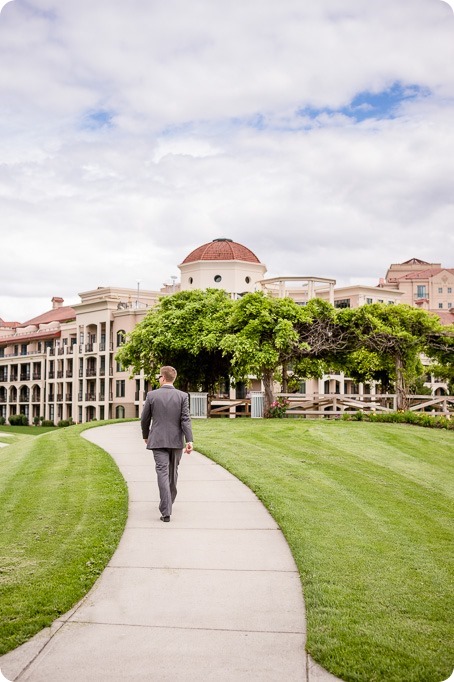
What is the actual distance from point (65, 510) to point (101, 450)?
26.3 ft

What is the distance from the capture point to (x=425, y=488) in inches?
574

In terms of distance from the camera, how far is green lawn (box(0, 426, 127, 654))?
663cm

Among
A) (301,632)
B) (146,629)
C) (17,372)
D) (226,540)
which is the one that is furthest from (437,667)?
(17,372)

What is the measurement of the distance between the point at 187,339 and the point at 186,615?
30.5 m

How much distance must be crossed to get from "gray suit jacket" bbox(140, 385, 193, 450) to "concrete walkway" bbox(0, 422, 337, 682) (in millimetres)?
1059

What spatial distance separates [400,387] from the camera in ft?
115

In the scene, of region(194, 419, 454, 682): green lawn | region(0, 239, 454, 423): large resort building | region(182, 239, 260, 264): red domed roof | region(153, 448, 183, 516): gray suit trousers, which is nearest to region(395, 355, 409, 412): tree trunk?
region(194, 419, 454, 682): green lawn

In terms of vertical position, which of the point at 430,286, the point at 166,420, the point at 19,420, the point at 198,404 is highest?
the point at 430,286

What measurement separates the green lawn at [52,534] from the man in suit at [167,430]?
0.83m

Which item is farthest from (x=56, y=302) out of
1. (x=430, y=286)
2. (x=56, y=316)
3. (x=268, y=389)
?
(x=268, y=389)

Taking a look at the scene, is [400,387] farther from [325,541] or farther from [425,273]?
[425,273]

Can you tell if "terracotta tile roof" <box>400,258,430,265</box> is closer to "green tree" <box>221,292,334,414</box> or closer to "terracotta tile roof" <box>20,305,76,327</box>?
"terracotta tile roof" <box>20,305,76,327</box>

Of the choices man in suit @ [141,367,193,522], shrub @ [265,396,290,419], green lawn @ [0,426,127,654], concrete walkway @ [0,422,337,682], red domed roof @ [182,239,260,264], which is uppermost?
red domed roof @ [182,239,260,264]

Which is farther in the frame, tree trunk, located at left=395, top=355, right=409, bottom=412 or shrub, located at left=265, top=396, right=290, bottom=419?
tree trunk, located at left=395, top=355, right=409, bottom=412
